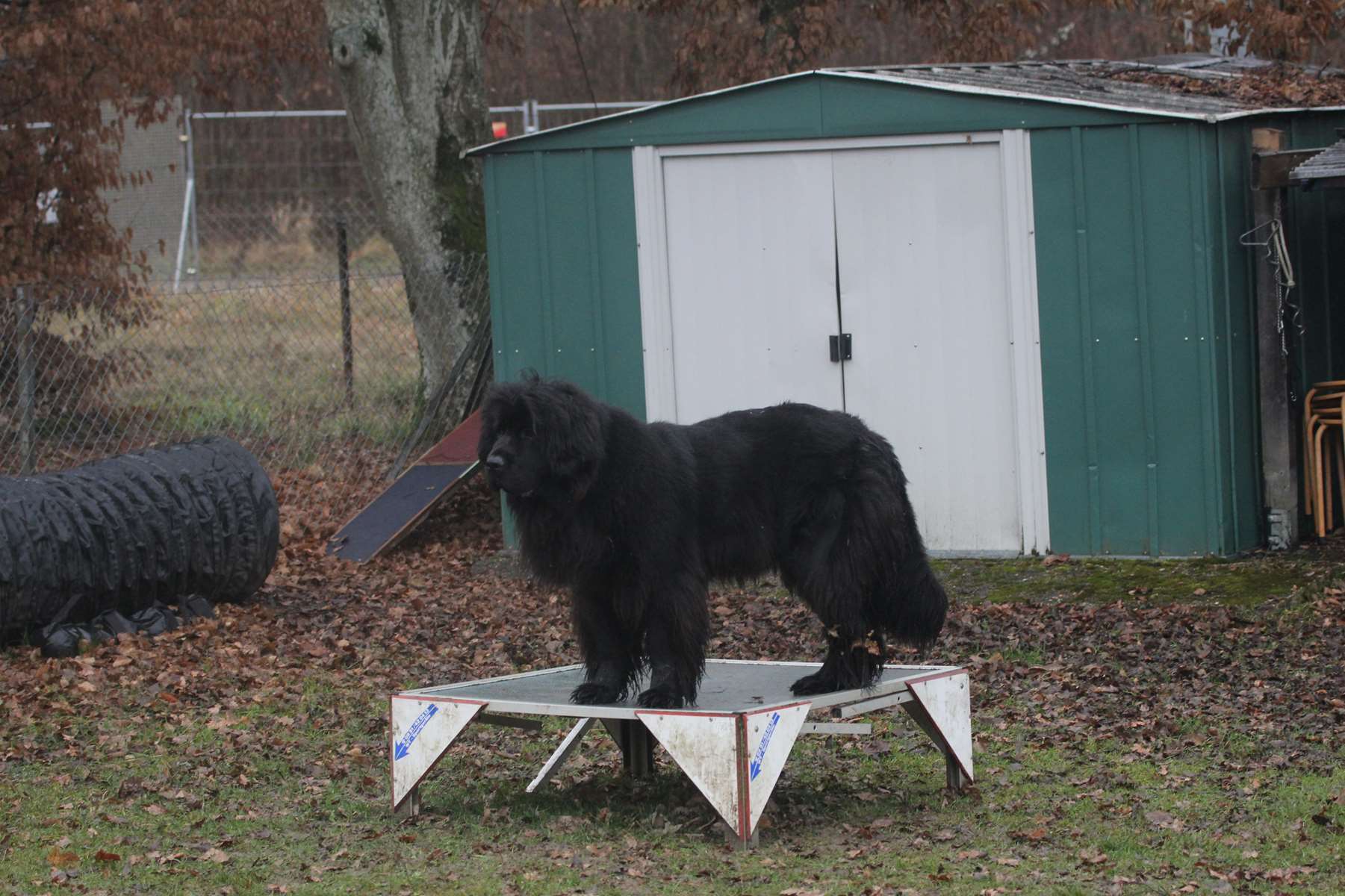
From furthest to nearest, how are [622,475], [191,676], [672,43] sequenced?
[672,43] → [191,676] → [622,475]

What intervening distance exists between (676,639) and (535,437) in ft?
3.06

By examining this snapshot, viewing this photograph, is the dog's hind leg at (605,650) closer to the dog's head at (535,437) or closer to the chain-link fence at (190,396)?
the dog's head at (535,437)

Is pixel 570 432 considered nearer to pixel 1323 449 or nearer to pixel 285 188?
pixel 1323 449

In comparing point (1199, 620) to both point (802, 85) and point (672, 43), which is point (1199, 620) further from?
point (672, 43)

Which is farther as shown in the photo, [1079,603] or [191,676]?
[1079,603]

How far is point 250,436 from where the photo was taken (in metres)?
14.8

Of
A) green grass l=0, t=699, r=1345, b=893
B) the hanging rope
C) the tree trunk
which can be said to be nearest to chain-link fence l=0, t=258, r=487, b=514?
the tree trunk

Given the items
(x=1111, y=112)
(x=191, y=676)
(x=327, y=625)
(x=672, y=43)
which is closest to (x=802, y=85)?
(x=1111, y=112)

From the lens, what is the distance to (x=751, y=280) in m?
11.4

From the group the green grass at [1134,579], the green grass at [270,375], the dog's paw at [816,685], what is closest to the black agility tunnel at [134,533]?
the green grass at [270,375]

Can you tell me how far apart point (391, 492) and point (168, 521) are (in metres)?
3.08

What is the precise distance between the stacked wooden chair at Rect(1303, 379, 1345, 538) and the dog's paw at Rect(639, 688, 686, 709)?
5944mm

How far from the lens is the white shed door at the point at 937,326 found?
1085cm

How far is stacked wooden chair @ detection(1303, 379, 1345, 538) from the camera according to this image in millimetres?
10570
